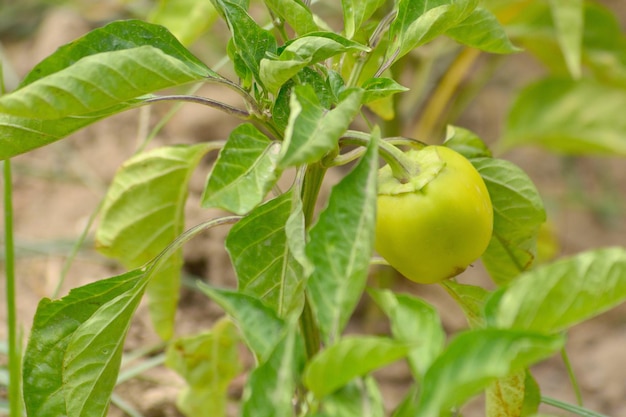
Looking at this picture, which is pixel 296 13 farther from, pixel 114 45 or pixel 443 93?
pixel 443 93

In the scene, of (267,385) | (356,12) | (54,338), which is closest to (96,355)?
(54,338)

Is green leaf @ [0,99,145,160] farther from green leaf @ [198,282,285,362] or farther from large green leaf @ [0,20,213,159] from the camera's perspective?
green leaf @ [198,282,285,362]

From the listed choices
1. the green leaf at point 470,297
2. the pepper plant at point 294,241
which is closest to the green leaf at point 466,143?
the pepper plant at point 294,241

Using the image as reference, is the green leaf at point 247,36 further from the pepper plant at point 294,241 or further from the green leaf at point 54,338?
the green leaf at point 54,338

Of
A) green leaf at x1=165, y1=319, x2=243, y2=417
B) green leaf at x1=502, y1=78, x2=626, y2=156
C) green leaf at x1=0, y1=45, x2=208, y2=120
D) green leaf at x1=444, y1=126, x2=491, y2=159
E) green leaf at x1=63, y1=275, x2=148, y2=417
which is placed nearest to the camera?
green leaf at x1=0, y1=45, x2=208, y2=120

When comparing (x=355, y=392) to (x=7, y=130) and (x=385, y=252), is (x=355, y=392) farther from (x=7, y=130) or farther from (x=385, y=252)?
(x=7, y=130)

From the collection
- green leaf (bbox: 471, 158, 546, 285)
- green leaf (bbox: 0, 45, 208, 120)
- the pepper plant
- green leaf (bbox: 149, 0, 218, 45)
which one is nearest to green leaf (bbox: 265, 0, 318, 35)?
the pepper plant
